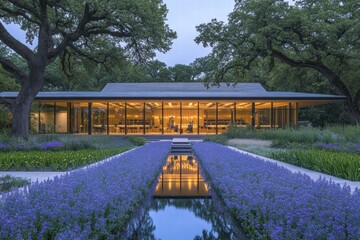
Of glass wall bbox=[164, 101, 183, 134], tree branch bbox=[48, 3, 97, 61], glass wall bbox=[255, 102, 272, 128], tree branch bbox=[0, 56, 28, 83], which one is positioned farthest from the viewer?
glass wall bbox=[164, 101, 183, 134]

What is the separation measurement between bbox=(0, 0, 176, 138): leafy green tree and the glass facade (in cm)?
958

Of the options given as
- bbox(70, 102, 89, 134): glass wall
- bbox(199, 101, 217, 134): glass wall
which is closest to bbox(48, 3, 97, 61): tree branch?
bbox(70, 102, 89, 134): glass wall

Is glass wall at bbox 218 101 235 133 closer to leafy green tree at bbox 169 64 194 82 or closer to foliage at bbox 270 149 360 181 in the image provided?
foliage at bbox 270 149 360 181

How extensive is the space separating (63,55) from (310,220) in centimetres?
2065

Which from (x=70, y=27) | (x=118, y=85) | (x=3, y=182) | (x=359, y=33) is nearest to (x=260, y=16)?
(x=359, y=33)

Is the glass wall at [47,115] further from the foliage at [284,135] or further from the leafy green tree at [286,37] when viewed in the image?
the foliage at [284,135]

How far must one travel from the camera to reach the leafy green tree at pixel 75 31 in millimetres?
16359

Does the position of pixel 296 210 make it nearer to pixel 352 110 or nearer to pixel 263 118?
pixel 352 110

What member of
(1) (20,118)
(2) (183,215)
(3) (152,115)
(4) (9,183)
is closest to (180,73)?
(3) (152,115)

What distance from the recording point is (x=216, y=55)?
2375 cm

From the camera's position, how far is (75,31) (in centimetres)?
1834

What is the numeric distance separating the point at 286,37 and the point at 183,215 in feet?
61.8

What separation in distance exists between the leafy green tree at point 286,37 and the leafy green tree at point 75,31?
477 centimetres

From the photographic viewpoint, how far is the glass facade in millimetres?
30141
